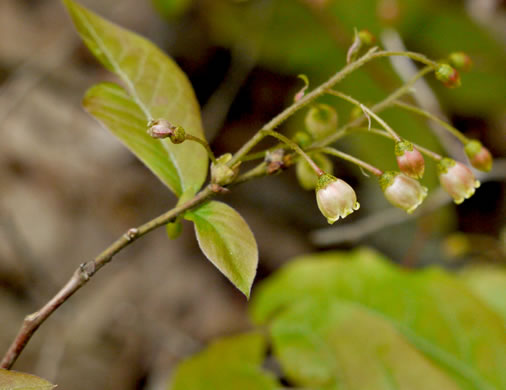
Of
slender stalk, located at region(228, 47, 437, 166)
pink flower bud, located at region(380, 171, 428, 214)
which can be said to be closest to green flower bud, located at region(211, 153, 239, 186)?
slender stalk, located at region(228, 47, 437, 166)

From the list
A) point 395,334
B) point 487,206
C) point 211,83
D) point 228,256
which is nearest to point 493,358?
point 395,334

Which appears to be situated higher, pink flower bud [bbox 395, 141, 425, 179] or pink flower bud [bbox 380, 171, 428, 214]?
pink flower bud [bbox 395, 141, 425, 179]

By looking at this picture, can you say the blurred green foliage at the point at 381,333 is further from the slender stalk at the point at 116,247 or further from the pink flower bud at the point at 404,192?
the slender stalk at the point at 116,247

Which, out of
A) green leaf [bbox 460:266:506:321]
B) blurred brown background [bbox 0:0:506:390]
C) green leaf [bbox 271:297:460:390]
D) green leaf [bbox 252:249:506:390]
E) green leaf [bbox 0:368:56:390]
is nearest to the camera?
green leaf [bbox 0:368:56:390]

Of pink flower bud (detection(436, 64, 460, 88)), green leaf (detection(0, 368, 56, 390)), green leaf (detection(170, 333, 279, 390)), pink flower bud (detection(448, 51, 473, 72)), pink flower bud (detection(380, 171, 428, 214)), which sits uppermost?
pink flower bud (detection(436, 64, 460, 88))

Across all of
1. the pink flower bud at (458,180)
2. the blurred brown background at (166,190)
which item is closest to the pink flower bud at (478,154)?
the pink flower bud at (458,180)

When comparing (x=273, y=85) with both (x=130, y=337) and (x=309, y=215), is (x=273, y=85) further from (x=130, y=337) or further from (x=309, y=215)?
(x=130, y=337)

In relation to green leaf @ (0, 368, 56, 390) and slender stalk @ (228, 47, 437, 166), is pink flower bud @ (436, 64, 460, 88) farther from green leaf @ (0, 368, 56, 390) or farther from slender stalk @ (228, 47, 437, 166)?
green leaf @ (0, 368, 56, 390)
